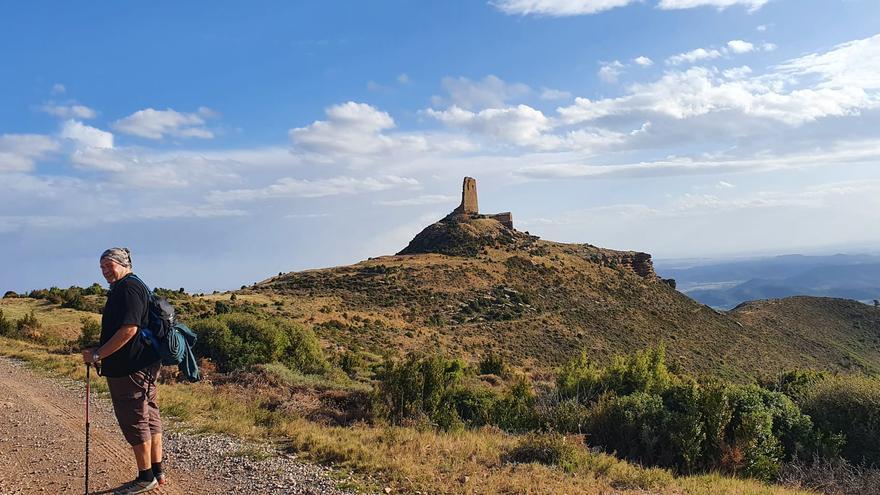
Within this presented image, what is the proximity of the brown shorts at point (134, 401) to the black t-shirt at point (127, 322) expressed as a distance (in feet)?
0.36

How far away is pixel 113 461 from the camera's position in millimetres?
6477

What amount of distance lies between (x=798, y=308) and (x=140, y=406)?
87.4m

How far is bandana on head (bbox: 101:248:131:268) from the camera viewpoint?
535cm

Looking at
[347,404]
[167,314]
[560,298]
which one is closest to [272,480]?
[167,314]

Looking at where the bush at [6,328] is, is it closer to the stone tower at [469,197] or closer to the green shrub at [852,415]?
the green shrub at [852,415]

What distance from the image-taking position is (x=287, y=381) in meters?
12.8

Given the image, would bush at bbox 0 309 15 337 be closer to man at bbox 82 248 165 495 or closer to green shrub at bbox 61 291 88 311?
green shrub at bbox 61 291 88 311

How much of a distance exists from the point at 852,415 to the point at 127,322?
40.3 feet

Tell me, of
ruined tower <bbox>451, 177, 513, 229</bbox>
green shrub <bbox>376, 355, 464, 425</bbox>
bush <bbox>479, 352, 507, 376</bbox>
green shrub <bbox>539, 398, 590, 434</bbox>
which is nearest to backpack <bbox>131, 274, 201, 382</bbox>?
green shrub <bbox>376, 355, 464, 425</bbox>

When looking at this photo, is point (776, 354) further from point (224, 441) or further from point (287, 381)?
point (224, 441)

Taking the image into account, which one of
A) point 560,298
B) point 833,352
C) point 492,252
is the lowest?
point 833,352

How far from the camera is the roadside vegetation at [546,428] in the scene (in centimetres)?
691

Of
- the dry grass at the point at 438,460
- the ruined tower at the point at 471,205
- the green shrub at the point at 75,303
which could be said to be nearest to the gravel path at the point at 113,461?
the dry grass at the point at 438,460

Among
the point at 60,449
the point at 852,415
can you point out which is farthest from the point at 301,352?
the point at 852,415
